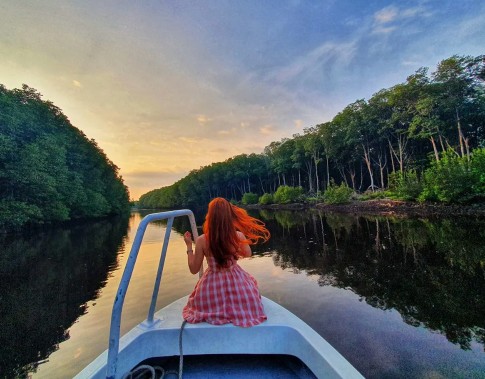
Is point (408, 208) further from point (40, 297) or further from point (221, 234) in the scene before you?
point (40, 297)

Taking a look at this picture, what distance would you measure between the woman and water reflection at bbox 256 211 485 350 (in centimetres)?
344

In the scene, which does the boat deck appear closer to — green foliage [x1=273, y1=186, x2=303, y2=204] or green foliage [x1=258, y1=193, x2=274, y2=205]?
green foliage [x1=273, y1=186, x2=303, y2=204]

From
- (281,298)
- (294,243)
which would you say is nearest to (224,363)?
(281,298)

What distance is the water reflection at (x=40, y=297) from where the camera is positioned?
4.15 meters

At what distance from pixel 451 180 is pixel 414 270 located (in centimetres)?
1595

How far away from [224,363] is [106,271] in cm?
809

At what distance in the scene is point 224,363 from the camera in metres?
2.40

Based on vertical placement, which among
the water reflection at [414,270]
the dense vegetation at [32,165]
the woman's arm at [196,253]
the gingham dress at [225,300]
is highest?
the dense vegetation at [32,165]

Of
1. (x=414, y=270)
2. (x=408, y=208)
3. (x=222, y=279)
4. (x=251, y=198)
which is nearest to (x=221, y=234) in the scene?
(x=222, y=279)

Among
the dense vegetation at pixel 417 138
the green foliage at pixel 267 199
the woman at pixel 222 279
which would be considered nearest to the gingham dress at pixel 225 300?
the woman at pixel 222 279

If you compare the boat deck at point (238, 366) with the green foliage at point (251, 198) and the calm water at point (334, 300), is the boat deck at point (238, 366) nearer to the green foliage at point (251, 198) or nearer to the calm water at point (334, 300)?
the calm water at point (334, 300)

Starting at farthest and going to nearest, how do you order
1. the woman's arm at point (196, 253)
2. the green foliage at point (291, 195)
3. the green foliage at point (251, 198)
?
the green foliage at point (251, 198)
the green foliage at point (291, 195)
the woman's arm at point (196, 253)

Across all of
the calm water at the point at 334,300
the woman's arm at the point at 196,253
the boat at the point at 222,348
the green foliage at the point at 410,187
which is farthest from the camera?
the green foliage at the point at 410,187

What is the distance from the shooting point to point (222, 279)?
257 centimetres
